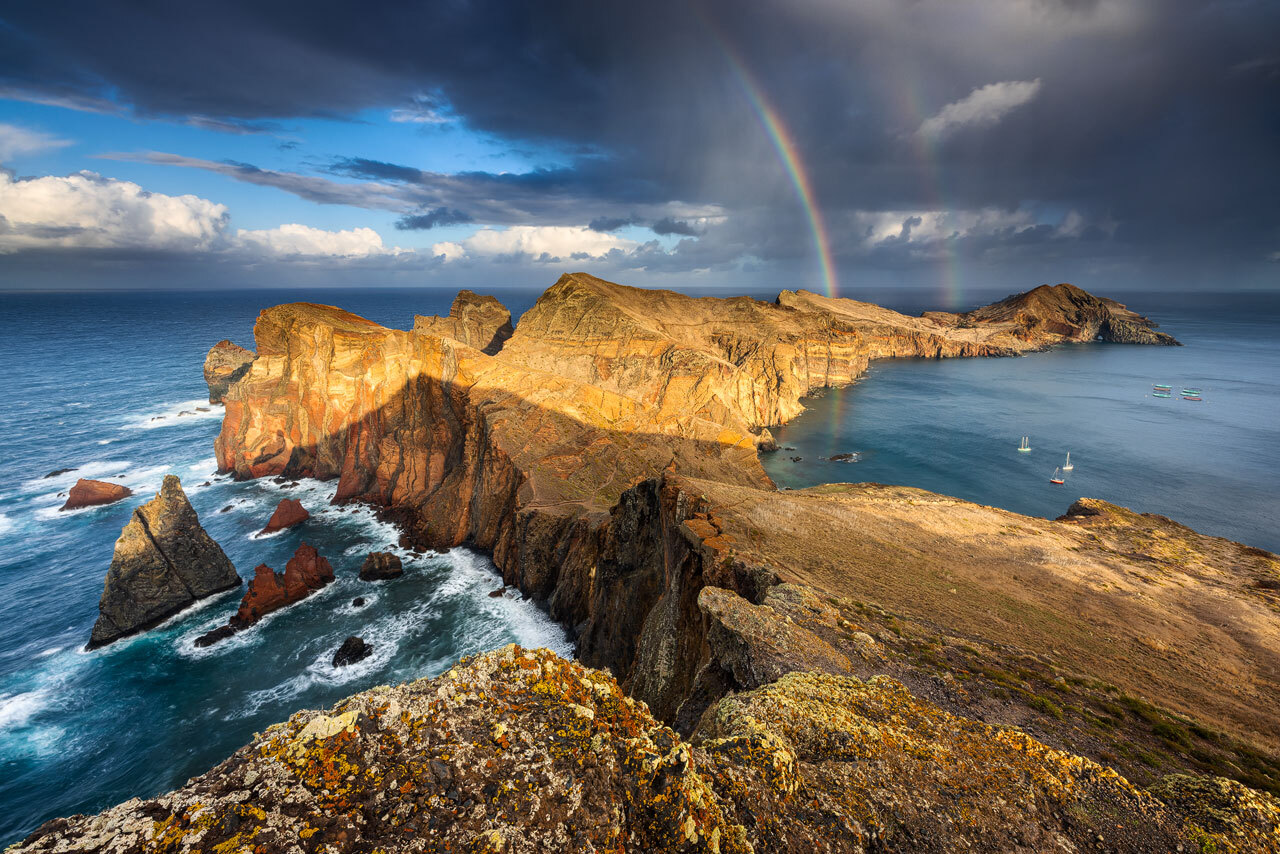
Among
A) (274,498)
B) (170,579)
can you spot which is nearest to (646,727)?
(170,579)

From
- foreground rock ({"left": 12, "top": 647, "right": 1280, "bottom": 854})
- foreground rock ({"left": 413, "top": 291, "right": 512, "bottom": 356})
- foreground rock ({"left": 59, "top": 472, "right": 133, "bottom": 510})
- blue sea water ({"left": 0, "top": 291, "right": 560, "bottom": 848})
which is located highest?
foreground rock ({"left": 413, "top": 291, "right": 512, "bottom": 356})

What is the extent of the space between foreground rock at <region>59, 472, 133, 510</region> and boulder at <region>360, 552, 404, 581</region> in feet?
124

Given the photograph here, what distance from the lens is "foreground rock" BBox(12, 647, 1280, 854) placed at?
4938 millimetres

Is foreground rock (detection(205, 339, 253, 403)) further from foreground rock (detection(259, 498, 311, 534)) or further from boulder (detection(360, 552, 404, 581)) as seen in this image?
boulder (detection(360, 552, 404, 581))

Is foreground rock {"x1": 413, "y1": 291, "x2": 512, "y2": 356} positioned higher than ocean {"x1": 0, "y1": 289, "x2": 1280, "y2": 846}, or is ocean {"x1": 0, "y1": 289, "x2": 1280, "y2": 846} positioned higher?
foreground rock {"x1": 413, "y1": 291, "x2": 512, "y2": 356}

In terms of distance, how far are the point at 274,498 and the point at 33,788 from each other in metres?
35.9

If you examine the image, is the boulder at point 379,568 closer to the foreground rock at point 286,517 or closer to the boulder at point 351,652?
the boulder at point 351,652

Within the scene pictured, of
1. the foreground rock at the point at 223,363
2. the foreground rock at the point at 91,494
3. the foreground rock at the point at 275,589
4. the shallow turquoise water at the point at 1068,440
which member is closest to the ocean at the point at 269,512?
the shallow turquoise water at the point at 1068,440

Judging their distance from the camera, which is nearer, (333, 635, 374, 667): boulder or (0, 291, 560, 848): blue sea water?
(0, 291, 560, 848): blue sea water

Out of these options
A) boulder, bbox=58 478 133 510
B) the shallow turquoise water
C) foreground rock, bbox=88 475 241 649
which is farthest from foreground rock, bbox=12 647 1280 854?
boulder, bbox=58 478 133 510

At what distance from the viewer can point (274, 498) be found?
5738 cm

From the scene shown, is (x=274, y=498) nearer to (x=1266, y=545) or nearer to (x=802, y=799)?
(x=802, y=799)

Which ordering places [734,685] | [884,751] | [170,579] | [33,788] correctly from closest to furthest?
[884,751] < [734,685] < [33,788] < [170,579]

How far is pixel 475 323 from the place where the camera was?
4099 inches
